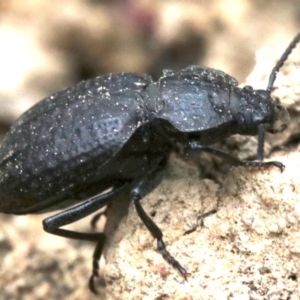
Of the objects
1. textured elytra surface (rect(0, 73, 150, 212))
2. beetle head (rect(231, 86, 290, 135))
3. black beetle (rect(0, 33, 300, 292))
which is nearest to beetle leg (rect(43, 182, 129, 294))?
black beetle (rect(0, 33, 300, 292))

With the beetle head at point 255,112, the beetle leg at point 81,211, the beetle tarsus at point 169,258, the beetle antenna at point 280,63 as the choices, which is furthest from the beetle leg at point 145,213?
the beetle antenna at point 280,63

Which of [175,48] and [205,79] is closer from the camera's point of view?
[205,79]

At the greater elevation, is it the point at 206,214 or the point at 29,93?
the point at 29,93

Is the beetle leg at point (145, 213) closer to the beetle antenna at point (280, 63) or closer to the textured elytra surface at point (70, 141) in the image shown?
the textured elytra surface at point (70, 141)

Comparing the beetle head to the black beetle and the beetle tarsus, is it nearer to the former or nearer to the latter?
the black beetle

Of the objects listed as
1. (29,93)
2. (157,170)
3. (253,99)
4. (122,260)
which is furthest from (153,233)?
(29,93)

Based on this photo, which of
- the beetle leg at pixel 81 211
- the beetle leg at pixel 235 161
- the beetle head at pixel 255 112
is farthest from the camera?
the beetle leg at pixel 81 211

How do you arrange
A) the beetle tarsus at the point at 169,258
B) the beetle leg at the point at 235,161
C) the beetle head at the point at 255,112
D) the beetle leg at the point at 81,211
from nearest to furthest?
the beetle tarsus at the point at 169,258, the beetle leg at the point at 235,161, the beetle head at the point at 255,112, the beetle leg at the point at 81,211

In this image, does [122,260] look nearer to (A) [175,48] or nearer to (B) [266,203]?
(B) [266,203]

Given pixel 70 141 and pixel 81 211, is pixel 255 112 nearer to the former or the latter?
pixel 70 141
